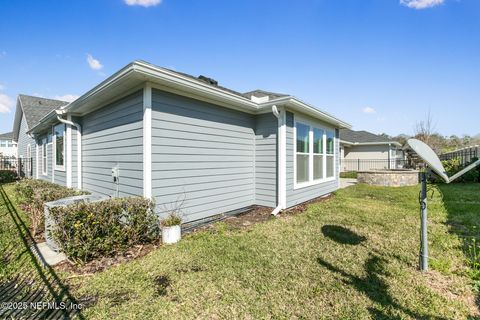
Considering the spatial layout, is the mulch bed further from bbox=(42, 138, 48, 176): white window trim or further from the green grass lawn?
bbox=(42, 138, 48, 176): white window trim

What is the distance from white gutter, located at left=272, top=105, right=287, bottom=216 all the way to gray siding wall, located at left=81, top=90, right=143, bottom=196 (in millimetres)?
3290

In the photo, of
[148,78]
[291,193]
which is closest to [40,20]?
[148,78]

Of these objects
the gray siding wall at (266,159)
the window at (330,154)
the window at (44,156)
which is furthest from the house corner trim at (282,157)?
the window at (44,156)

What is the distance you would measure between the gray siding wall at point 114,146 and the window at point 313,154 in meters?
4.18

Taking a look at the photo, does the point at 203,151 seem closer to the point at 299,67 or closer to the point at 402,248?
the point at 402,248

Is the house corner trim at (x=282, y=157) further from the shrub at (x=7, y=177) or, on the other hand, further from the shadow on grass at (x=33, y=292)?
the shrub at (x=7, y=177)

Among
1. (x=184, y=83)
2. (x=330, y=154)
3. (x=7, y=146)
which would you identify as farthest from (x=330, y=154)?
(x=7, y=146)

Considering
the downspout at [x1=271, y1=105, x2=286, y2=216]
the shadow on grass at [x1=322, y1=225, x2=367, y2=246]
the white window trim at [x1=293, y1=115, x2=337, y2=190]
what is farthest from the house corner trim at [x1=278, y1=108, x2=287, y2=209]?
the shadow on grass at [x1=322, y1=225, x2=367, y2=246]

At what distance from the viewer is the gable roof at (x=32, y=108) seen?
12.6 meters

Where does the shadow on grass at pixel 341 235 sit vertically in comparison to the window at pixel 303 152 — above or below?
below

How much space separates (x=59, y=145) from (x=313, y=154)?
8.52m

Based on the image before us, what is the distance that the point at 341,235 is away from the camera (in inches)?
171

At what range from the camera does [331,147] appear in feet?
29.8

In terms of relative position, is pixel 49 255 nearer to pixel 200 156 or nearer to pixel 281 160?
pixel 200 156
